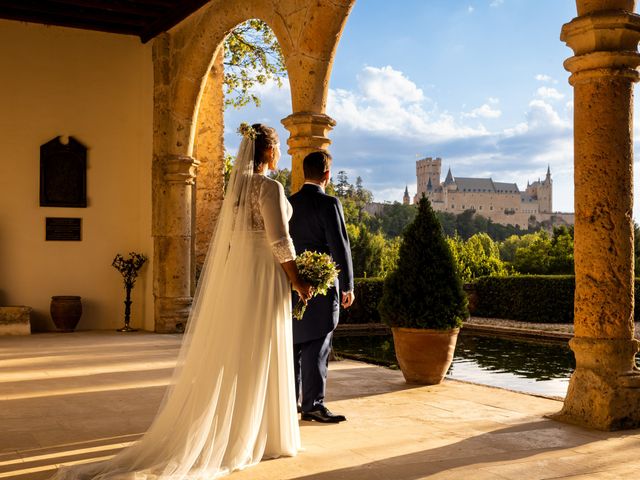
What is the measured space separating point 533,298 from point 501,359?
6.03 m

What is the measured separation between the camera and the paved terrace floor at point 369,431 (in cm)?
319

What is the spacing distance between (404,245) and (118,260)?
568 cm

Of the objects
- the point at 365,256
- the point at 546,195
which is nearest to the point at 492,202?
the point at 546,195

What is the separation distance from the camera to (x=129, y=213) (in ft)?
33.9

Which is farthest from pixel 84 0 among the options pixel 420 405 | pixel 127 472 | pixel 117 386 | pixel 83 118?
pixel 127 472

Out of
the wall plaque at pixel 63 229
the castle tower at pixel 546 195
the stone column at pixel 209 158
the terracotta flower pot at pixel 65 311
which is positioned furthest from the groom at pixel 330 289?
the castle tower at pixel 546 195

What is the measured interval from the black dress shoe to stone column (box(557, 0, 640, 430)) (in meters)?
1.34

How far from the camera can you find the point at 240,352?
3.38 metres

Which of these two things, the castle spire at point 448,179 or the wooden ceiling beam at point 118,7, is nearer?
the wooden ceiling beam at point 118,7

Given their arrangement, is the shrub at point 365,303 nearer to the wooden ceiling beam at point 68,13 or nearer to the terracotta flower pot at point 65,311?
the terracotta flower pot at point 65,311

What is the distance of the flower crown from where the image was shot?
368 cm

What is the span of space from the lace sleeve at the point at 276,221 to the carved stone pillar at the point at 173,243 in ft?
20.6

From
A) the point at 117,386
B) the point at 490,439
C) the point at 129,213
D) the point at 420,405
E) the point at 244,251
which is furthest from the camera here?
the point at 129,213

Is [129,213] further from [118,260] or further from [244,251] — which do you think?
[244,251]
